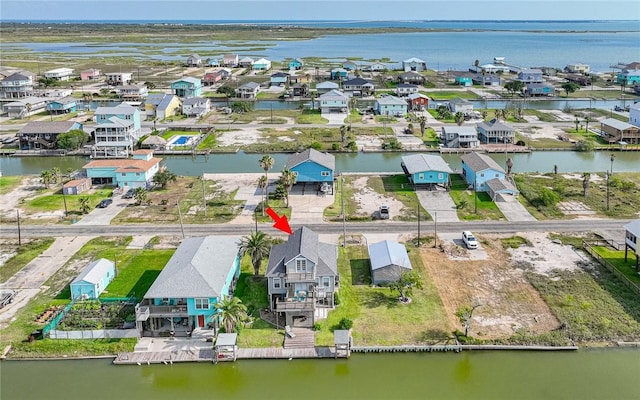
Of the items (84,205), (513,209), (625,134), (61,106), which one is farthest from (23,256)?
(625,134)

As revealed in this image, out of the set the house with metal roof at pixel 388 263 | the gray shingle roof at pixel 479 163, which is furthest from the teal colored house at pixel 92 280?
the gray shingle roof at pixel 479 163

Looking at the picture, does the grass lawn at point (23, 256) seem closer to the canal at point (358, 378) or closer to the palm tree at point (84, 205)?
the palm tree at point (84, 205)

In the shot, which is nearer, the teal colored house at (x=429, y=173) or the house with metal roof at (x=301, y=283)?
the house with metal roof at (x=301, y=283)

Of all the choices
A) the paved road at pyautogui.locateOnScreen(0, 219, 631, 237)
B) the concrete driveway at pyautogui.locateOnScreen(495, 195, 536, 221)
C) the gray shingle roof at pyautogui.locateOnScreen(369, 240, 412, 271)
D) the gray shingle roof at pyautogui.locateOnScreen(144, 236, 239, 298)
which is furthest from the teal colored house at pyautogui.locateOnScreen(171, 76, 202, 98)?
the gray shingle roof at pyautogui.locateOnScreen(369, 240, 412, 271)

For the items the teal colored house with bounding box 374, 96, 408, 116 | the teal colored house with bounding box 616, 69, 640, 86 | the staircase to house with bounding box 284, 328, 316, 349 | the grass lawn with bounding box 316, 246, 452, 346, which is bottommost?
the staircase to house with bounding box 284, 328, 316, 349

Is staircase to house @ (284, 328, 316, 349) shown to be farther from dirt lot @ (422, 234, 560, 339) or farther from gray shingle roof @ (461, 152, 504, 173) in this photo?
gray shingle roof @ (461, 152, 504, 173)

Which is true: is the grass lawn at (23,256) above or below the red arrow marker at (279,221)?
below

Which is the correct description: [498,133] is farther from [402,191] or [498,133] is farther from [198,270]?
[198,270]
